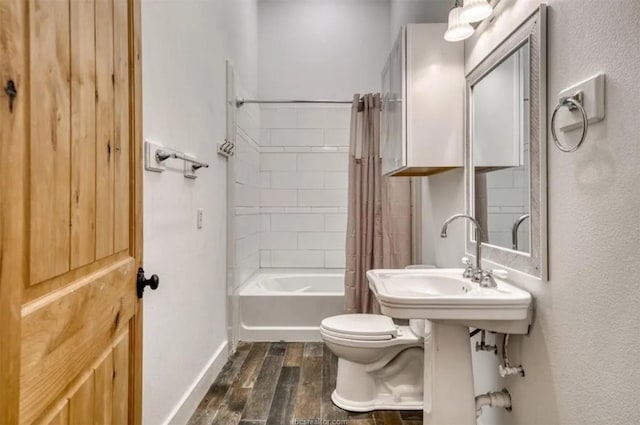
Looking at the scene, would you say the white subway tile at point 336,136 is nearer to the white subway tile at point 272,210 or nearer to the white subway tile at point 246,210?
the white subway tile at point 272,210

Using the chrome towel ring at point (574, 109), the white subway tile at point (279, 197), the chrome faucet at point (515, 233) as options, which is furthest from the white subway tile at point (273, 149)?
the chrome towel ring at point (574, 109)

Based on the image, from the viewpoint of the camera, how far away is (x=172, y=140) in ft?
5.62

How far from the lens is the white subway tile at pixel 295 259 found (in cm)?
383

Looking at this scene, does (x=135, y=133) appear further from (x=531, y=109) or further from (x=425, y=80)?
(x=425, y=80)

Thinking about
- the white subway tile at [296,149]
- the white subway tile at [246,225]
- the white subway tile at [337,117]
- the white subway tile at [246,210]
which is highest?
the white subway tile at [337,117]

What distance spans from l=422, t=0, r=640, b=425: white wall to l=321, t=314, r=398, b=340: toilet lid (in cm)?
75

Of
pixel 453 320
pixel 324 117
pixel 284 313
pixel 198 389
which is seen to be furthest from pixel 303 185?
pixel 453 320

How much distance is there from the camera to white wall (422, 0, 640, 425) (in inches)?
34.8

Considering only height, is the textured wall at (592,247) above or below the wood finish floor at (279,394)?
above

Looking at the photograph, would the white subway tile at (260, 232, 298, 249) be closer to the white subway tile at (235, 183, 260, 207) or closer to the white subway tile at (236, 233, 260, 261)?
the white subway tile at (236, 233, 260, 261)

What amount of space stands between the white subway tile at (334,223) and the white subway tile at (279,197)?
0.37m

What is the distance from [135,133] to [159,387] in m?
1.12

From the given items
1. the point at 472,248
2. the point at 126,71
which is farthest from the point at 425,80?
the point at 126,71

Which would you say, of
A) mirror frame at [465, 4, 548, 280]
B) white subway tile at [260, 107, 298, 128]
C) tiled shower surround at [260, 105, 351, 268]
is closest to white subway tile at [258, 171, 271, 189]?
tiled shower surround at [260, 105, 351, 268]
